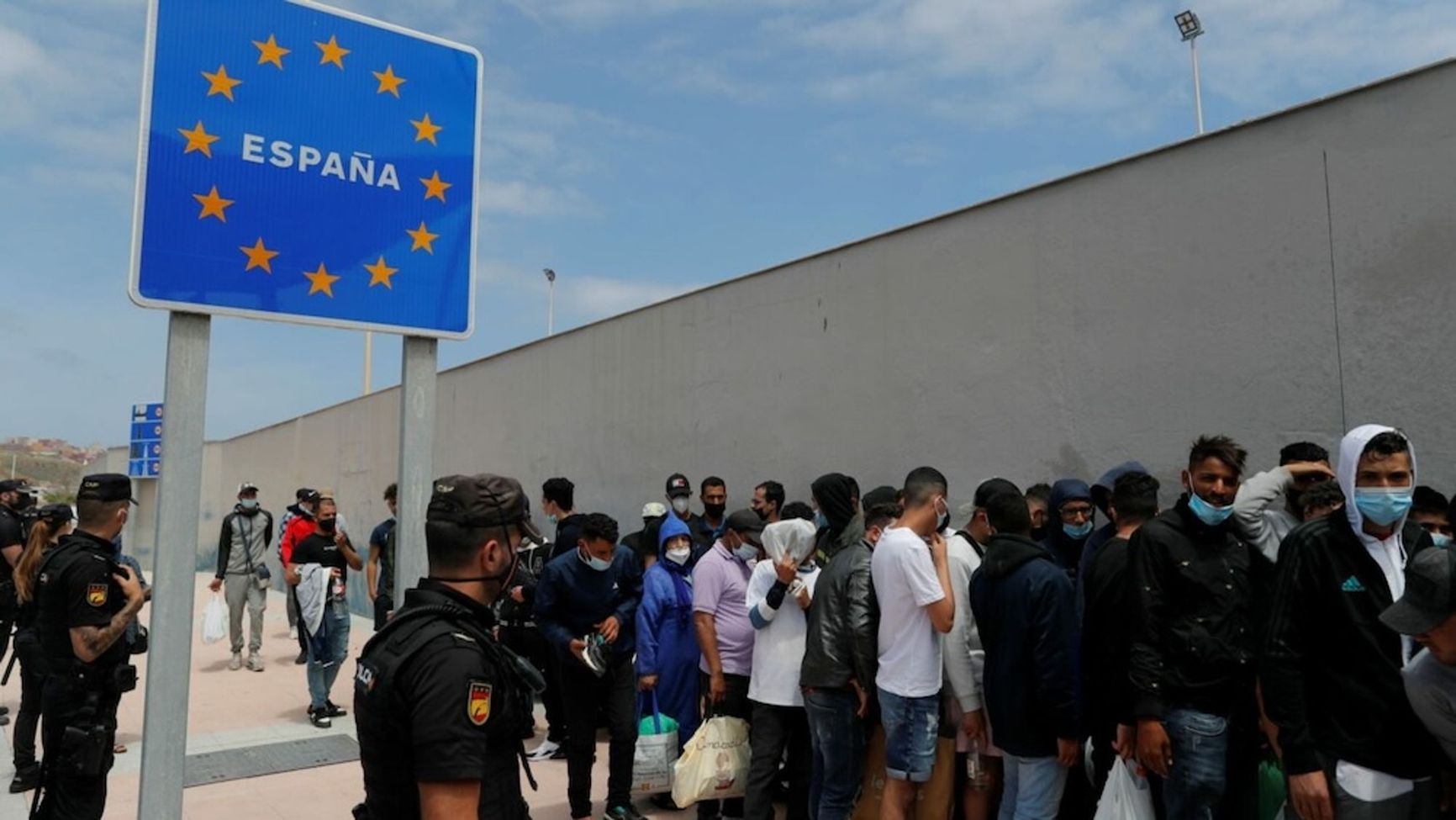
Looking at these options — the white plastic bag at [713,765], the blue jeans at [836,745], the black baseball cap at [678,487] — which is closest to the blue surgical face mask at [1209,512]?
the blue jeans at [836,745]

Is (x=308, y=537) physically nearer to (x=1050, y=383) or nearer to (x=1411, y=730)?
(x=1050, y=383)

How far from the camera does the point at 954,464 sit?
22.0 feet

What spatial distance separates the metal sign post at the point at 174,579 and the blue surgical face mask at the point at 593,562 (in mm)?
2400

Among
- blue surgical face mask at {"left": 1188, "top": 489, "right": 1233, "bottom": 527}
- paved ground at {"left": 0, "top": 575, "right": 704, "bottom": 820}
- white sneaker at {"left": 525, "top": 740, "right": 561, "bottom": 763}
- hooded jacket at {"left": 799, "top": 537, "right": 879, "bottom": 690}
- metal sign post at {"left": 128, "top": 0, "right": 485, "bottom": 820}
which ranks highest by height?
metal sign post at {"left": 128, "top": 0, "right": 485, "bottom": 820}

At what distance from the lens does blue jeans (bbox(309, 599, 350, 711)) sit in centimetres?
788

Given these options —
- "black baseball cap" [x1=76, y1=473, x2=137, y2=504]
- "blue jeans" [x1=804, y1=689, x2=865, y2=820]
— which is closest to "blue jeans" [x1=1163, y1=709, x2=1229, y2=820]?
"blue jeans" [x1=804, y1=689, x2=865, y2=820]

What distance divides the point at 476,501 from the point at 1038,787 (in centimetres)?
293

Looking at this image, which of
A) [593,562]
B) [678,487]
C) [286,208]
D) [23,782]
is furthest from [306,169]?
[678,487]

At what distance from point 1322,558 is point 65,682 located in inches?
195

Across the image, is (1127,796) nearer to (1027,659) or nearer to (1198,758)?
(1198,758)

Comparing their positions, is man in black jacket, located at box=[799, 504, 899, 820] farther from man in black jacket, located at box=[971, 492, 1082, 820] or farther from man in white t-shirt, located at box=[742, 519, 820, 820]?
man in black jacket, located at box=[971, 492, 1082, 820]

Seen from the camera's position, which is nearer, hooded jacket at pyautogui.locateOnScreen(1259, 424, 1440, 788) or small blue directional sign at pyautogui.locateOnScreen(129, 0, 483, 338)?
hooded jacket at pyautogui.locateOnScreen(1259, 424, 1440, 788)

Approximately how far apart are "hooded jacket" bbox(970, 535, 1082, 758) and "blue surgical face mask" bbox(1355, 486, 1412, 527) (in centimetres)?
122

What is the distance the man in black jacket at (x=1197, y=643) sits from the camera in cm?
337
